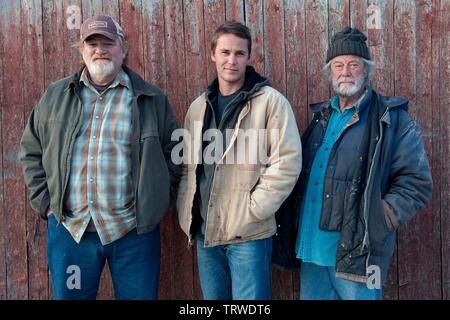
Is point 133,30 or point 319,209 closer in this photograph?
point 319,209

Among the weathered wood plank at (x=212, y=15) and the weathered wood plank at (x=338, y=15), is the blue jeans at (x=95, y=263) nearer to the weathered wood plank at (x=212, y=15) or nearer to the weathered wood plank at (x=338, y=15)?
the weathered wood plank at (x=212, y=15)

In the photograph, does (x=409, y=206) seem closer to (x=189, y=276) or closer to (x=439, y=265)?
(x=439, y=265)

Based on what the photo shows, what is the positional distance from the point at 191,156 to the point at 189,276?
1.11m

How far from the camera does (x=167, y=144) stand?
128 inches

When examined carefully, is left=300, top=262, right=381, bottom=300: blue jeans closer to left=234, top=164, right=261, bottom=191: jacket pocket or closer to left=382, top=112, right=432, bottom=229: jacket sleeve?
left=382, top=112, right=432, bottom=229: jacket sleeve

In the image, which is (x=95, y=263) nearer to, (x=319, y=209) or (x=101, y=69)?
(x=101, y=69)

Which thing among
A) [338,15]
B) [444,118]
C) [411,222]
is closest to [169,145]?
[338,15]

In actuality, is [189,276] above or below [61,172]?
below

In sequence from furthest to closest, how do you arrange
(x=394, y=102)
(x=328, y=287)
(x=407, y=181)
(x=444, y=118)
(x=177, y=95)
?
(x=177, y=95) < (x=444, y=118) < (x=328, y=287) < (x=394, y=102) < (x=407, y=181)

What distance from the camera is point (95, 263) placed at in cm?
307

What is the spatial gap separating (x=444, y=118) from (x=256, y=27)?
Answer: 1480 mm

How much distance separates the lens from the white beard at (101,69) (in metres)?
3.06
